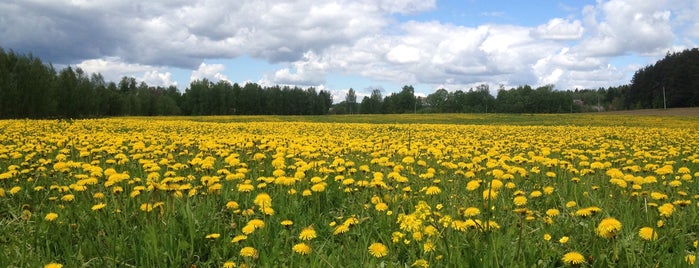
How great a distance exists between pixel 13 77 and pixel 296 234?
42055mm

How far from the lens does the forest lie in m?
37.5

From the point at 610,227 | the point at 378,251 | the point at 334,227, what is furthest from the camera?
the point at 334,227

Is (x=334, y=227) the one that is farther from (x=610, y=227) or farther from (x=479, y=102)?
(x=479, y=102)

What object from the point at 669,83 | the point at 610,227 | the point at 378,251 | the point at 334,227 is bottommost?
the point at 334,227

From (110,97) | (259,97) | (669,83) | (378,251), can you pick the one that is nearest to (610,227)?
(378,251)

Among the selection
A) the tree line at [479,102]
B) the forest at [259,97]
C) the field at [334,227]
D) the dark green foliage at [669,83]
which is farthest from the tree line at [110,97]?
the dark green foliage at [669,83]

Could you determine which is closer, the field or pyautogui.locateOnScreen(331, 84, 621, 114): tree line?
the field

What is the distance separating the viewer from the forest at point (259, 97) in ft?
123

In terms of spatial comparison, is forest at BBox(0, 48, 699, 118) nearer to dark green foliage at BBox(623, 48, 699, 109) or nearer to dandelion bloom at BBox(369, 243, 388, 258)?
dark green foliage at BBox(623, 48, 699, 109)

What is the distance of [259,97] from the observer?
375ft

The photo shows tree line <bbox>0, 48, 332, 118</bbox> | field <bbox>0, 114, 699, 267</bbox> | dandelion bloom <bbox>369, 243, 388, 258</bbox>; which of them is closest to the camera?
dandelion bloom <bbox>369, 243, 388, 258</bbox>

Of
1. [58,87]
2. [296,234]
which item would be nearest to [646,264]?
[296,234]

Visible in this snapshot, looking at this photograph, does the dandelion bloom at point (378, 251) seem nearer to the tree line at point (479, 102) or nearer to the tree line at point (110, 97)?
the tree line at point (110, 97)

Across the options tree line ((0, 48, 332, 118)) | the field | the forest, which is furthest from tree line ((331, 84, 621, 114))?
the field
